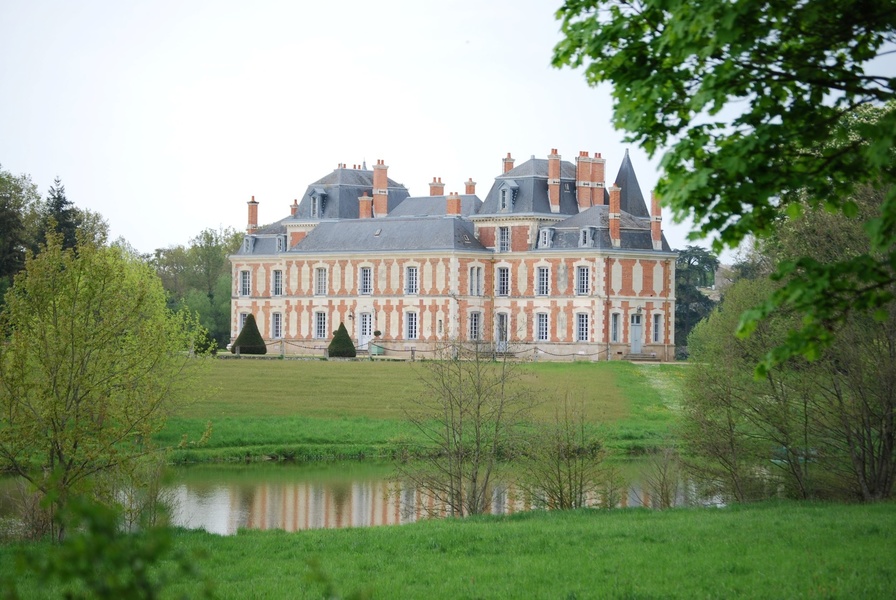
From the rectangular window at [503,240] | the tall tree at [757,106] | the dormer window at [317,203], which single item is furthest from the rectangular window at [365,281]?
the tall tree at [757,106]

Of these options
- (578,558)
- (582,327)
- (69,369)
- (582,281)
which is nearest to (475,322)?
(582,327)

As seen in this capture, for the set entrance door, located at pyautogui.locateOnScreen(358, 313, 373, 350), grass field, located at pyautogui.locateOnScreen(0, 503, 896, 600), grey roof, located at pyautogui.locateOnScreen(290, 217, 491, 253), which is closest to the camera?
grass field, located at pyautogui.locateOnScreen(0, 503, 896, 600)

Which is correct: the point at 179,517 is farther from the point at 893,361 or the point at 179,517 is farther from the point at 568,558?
the point at 893,361

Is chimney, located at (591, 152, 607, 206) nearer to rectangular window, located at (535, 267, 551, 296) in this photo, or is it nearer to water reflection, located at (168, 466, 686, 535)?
rectangular window, located at (535, 267, 551, 296)

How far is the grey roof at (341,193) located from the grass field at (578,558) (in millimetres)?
38554

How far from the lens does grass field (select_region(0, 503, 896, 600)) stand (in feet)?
24.8

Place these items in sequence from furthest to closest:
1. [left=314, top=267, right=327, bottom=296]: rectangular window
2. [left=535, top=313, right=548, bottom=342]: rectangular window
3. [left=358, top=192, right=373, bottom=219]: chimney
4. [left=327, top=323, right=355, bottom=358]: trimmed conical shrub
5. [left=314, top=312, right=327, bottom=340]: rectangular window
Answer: [left=358, top=192, right=373, bottom=219]: chimney → [left=314, top=267, right=327, bottom=296]: rectangular window → [left=314, top=312, right=327, bottom=340]: rectangular window → [left=535, top=313, right=548, bottom=342]: rectangular window → [left=327, top=323, right=355, bottom=358]: trimmed conical shrub

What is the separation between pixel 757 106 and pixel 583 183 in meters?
39.1

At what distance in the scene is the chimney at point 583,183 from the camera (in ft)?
146

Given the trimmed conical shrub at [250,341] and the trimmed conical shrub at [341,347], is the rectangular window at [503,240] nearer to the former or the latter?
the trimmed conical shrub at [341,347]

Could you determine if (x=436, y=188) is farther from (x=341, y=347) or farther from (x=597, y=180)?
(x=341, y=347)

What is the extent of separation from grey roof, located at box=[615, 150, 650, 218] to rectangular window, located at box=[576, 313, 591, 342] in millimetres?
6947

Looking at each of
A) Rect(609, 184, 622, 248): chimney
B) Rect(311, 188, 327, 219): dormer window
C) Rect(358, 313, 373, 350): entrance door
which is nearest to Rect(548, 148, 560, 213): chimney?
Rect(609, 184, 622, 248): chimney

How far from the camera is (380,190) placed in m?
48.8
